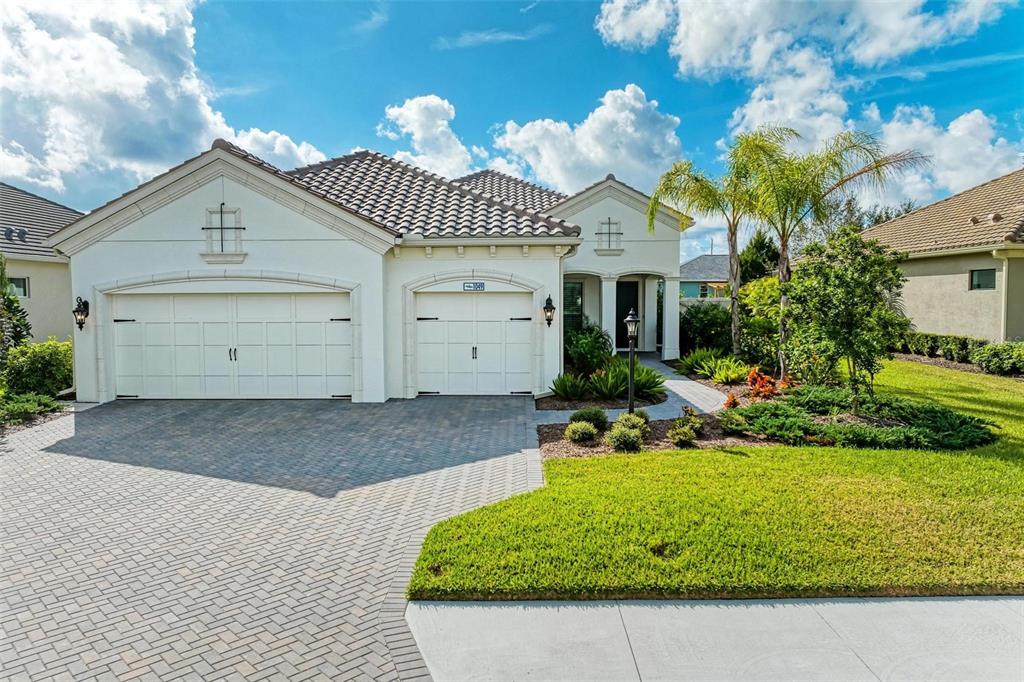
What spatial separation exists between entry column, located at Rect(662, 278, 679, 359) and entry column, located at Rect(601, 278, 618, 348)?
173 centimetres

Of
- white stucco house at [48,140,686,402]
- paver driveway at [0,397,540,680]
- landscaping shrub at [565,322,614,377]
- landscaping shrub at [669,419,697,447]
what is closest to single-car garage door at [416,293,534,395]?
white stucco house at [48,140,686,402]

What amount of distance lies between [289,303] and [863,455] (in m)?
11.1

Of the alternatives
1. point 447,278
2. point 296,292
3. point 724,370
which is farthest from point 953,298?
point 296,292

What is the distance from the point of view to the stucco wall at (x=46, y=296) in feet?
56.4

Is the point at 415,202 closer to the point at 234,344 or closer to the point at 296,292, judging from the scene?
the point at 296,292

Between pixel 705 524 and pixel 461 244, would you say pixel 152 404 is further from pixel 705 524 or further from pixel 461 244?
pixel 705 524

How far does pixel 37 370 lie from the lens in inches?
483

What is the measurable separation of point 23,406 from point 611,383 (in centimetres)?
1168

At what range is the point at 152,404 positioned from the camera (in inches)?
459

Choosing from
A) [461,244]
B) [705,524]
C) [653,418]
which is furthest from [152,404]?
[705,524]

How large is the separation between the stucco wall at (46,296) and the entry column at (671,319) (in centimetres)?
1942

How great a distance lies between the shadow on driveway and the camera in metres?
7.46

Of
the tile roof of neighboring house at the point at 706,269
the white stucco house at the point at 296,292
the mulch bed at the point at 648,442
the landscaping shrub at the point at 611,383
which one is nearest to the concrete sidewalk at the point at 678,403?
the landscaping shrub at the point at 611,383

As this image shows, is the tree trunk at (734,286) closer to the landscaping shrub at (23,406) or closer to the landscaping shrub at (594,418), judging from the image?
the landscaping shrub at (594,418)
